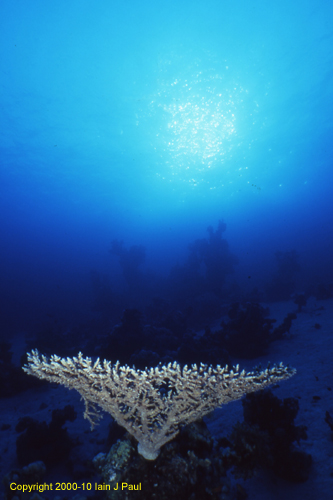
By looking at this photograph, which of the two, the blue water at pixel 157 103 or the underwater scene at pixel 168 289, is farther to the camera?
the blue water at pixel 157 103

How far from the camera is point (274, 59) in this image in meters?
21.6

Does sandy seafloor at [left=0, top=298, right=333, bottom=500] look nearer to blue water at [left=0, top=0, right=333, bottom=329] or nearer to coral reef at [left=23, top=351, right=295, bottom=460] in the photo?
coral reef at [left=23, top=351, right=295, bottom=460]

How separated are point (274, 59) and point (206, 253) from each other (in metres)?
22.1

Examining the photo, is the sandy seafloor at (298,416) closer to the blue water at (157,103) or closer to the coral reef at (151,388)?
the coral reef at (151,388)

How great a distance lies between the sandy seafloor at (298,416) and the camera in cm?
326

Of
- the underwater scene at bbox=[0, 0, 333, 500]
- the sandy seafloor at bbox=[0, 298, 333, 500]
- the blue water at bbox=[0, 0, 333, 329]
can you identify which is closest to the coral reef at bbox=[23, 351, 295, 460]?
the underwater scene at bbox=[0, 0, 333, 500]

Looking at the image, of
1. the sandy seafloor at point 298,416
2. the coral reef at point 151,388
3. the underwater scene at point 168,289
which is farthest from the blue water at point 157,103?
the coral reef at point 151,388

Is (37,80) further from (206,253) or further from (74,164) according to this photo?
(206,253)

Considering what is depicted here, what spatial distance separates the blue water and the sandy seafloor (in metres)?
21.8

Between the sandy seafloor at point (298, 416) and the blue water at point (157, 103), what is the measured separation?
21.8 metres

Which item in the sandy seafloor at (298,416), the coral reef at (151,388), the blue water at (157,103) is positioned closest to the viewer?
the coral reef at (151,388)

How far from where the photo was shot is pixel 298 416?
4.71 metres

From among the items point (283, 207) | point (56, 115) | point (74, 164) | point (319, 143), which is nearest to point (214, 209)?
point (283, 207)

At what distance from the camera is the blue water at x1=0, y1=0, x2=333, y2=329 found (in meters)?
18.8
